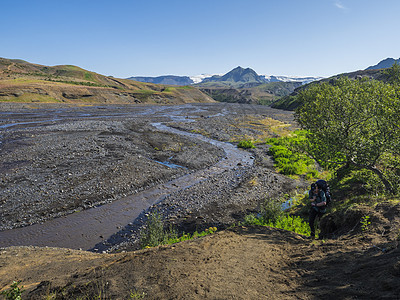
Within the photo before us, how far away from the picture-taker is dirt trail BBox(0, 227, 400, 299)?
21.0ft

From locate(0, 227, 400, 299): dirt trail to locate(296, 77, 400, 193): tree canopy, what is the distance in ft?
20.1

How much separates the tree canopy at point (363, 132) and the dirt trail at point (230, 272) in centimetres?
614

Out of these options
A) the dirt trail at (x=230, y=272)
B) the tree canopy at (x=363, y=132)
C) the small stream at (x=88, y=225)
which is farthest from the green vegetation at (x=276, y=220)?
the small stream at (x=88, y=225)

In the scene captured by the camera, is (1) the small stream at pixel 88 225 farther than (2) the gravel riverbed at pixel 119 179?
No

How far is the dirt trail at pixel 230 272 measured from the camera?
6410mm

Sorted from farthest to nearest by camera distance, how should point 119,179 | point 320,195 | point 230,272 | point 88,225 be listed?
1. point 119,179
2. point 88,225
3. point 320,195
4. point 230,272

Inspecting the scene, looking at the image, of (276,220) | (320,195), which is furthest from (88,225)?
(320,195)

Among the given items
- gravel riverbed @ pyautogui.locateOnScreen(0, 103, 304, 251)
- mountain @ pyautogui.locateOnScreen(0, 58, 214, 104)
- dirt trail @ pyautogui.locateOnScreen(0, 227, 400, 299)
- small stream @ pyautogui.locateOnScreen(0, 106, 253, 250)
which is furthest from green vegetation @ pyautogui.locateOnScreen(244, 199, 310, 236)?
mountain @ pyautogui.locateOnScreen(0, 58, 214, 104)

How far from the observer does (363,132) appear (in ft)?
49.6

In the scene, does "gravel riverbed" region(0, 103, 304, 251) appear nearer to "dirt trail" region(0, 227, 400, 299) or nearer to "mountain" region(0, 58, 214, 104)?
"dirt trail" region(0, 227, 400, 299)

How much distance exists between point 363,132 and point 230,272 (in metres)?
13.6

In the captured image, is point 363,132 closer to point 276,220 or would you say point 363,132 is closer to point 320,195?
point 320,195

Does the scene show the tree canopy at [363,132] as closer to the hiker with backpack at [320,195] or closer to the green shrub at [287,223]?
the hiker with backpack at [320,195]

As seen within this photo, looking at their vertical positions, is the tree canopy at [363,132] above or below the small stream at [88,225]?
above
